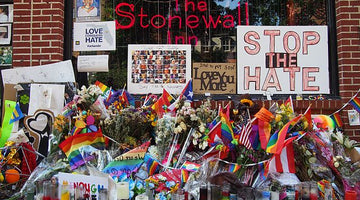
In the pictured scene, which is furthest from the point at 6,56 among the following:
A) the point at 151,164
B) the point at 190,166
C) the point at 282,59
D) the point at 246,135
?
the point at 282,59

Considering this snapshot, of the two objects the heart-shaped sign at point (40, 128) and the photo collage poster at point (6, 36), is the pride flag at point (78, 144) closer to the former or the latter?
the heart-shaped sign at point (40, 128)

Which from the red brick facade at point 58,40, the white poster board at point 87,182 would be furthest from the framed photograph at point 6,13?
the white poster board at point 87,182

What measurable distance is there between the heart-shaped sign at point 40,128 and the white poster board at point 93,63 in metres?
0.82

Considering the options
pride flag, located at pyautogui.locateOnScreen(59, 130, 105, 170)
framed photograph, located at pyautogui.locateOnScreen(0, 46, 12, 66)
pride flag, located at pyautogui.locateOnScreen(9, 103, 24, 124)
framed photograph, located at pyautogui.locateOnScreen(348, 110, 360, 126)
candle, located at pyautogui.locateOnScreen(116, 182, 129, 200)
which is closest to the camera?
candle, located at pyautogui.locateOnScreen(116, 182, 129, 200)

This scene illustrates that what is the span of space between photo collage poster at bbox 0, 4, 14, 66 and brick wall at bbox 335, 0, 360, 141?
4682 millimetres

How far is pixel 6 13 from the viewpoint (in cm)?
506

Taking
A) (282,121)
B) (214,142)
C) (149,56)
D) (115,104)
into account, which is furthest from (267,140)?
(149,56)

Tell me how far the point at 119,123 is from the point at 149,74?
123cm

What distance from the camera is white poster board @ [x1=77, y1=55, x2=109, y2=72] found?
491 centimetres

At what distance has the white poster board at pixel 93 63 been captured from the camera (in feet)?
16.1

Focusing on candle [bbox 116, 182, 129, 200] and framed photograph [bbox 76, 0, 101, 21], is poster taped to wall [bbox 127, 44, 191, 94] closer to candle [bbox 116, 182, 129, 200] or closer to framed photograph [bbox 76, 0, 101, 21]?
framed photograph [bbox 76, 0, 101, 21]

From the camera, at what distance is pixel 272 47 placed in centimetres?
489

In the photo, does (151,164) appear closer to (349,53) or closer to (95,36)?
(95,36)

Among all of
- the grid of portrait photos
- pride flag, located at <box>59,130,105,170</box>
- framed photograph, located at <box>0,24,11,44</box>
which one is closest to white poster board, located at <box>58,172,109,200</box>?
pride flag, located at <box>59,130,105,170</box>
